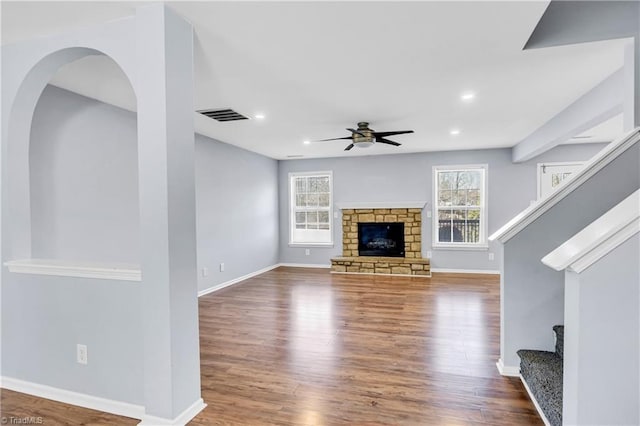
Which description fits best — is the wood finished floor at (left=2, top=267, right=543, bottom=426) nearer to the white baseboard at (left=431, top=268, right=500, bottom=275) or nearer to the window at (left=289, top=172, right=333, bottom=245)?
the white baseboard at (left=431, top=268, right=500, bottom=275)

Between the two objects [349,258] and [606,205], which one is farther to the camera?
[349,258]

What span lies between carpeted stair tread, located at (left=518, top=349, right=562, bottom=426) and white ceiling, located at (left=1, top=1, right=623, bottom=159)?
85.9 inches

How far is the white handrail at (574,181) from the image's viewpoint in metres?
2.09

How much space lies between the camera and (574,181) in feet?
7.32

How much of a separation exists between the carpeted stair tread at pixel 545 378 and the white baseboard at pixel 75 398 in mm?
2426

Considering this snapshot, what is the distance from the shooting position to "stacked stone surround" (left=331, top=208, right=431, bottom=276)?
651cm

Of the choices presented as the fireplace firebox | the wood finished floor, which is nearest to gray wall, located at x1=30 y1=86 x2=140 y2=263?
the wood finished floor

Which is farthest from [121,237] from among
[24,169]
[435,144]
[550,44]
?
[435,144]

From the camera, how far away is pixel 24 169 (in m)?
2.47

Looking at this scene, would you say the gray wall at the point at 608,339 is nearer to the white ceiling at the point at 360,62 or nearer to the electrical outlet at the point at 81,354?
the white ceiling at the point at 360,62

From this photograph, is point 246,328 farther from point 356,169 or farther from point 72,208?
point 356,169

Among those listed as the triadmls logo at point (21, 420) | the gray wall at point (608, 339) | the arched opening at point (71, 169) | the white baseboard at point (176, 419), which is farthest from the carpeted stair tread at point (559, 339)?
the triadmls logo at point (21, 420)

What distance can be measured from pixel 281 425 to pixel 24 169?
2617mm

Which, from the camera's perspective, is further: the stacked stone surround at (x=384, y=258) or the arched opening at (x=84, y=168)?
the stacked stone surround at (x=384, y=258)
